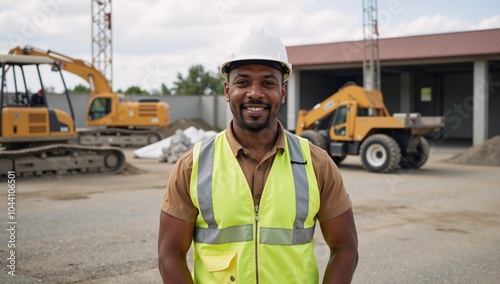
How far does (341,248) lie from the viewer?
91.4 inches

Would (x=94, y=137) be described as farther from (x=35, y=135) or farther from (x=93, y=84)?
(x=35, y=135)

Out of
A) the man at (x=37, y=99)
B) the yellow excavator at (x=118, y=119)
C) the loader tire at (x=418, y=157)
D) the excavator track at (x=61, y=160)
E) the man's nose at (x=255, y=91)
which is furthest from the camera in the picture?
the yellow excavator at (x=118, y=119)

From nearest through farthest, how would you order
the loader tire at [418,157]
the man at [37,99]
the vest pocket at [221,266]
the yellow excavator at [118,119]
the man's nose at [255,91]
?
the vest pocket at [221,266] → the man's nose at [255,91] → the man at [37,99] → the loader tire at [418,157] → the yellow excavator at [118,119]

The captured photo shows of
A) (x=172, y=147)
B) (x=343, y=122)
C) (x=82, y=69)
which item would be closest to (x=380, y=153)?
(x=343, y=122)

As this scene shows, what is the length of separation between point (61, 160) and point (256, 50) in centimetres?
1129

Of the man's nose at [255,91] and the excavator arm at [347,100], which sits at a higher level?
the excavator arm at [347,100]

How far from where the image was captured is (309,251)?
231 centimetres

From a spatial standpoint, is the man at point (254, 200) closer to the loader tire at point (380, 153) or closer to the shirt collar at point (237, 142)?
the shirt collar at point (237, 142)

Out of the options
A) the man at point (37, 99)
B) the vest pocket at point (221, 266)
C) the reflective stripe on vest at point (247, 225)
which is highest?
the man at point (37, 99)

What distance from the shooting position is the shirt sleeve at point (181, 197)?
89.6 inches

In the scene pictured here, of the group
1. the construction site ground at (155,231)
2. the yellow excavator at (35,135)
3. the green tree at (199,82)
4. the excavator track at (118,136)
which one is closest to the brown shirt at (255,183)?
the construction site ground at (155,231)

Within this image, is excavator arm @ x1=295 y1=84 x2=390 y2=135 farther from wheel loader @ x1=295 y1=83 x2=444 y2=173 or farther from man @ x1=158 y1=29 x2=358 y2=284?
man @ x1=158 y1=29 x2=358 y2=284

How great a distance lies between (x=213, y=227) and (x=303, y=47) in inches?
1087

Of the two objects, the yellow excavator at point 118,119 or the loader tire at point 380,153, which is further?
the yellow excavator at point 118,119
